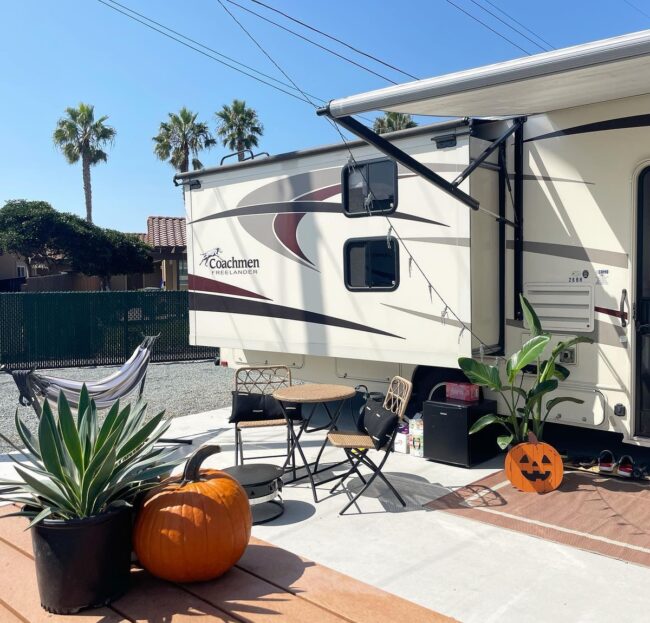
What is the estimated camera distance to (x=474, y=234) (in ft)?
17.4

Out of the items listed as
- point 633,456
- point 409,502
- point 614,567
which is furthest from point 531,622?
point 633,456

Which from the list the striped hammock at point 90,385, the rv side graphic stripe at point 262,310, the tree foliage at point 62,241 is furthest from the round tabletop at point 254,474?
the tree foliage at point 62,241

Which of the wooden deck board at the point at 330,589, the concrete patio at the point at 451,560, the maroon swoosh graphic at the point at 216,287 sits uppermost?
the maroon swoosh graphic at the point at 216,287

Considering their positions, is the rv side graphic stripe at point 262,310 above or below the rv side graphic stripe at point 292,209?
below

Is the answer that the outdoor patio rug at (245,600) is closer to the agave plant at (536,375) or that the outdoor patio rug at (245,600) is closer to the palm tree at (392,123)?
the agave plant at (536,375)

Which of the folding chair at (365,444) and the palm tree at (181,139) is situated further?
the palm tree at (181,139)

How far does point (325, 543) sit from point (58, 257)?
24.2m

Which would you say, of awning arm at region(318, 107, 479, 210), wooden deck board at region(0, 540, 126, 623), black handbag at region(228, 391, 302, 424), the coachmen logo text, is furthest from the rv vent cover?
wooden deck board at region(0, 540, 126, 623)

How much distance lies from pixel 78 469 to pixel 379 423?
2.15 metres

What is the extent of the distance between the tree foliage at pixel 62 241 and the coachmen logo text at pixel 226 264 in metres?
16.8

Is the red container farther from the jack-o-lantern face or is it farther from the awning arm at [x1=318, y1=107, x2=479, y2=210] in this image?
the awning arm at [x1=318, y1=107, x2=479, y2=210]

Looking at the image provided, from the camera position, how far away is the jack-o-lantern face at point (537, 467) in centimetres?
467

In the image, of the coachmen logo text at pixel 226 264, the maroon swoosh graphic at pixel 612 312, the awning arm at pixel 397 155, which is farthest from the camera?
the coachmen logo text at pixel 226 264

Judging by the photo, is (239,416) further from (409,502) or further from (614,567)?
(614,567)
